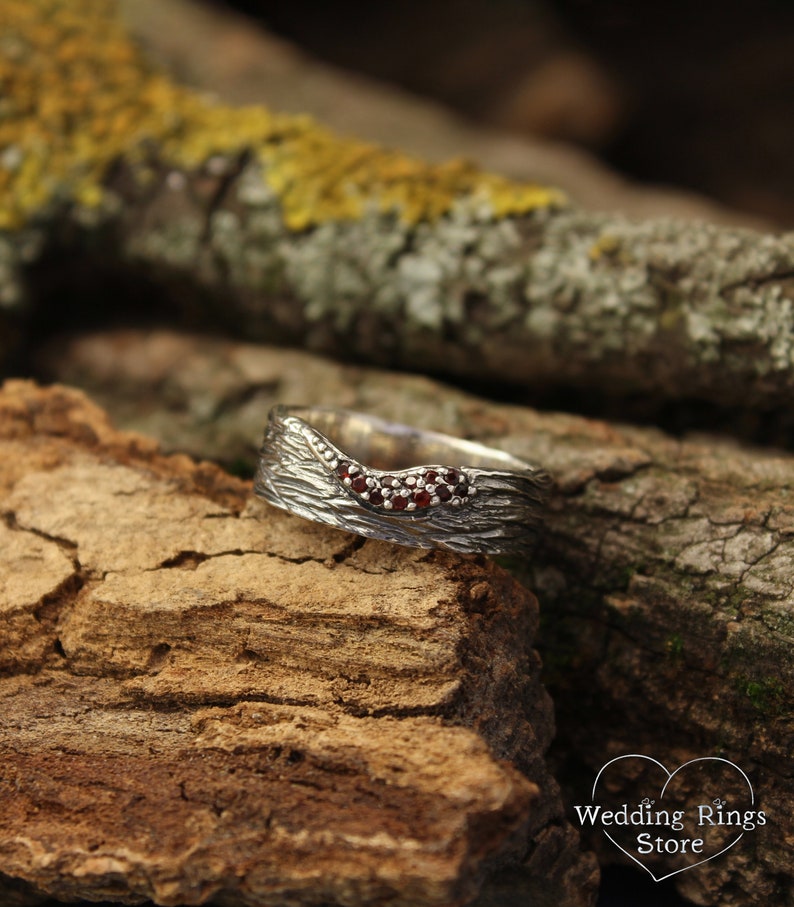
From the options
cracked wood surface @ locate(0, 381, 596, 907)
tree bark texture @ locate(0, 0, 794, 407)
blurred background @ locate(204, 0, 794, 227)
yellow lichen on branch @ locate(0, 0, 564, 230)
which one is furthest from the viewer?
blurred background @ locate(204, 0, 794, 227)

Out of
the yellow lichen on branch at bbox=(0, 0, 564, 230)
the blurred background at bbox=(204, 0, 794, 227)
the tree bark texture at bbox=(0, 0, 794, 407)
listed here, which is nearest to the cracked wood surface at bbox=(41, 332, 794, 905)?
the tree bark texture at bbox=(0, 0, 794, 407)

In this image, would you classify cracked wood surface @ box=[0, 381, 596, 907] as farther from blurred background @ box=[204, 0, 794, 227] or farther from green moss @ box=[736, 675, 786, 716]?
blurred background @ box=[204, 0, 794, 227]

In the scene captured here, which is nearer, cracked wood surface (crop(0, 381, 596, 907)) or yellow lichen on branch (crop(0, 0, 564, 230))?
cracked wood surface (crop(0, 381, 596, 907))

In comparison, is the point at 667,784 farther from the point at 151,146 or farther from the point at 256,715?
the point at 151,146

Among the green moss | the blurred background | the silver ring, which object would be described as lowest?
the green moss

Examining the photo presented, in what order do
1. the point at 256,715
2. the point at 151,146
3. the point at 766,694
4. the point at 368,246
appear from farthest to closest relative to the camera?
the point at 151,146 < the point at 368,246 < the point at 766,694 < the point at 256,715
